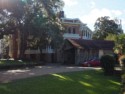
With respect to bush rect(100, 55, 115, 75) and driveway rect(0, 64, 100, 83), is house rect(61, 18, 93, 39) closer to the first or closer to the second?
driveway rect(0, 64, 100, 83)

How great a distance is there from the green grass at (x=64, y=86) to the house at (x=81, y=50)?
2996 cm

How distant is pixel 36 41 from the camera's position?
64562 millimetres

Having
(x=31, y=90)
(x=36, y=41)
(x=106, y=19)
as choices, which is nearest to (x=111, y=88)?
(x=31, y=90)

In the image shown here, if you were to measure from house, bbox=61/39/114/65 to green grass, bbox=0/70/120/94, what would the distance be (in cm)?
2996

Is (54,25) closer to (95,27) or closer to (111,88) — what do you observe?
(111,88)

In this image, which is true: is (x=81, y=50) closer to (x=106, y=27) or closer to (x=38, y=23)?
(x=38, y=23)

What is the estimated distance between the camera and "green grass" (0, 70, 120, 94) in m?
21.8

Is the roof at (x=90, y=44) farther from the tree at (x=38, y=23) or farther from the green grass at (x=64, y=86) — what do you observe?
the green grass at (x=64, y=86)

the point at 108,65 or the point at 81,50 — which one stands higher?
the point at 81,50

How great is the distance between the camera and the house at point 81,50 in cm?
5834

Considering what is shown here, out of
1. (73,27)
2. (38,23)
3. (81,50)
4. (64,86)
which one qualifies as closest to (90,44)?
(81,50)

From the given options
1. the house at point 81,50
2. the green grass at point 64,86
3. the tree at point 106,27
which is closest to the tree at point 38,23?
the house at point 81,50

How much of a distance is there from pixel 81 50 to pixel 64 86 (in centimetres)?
3515

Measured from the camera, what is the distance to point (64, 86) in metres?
23.7
